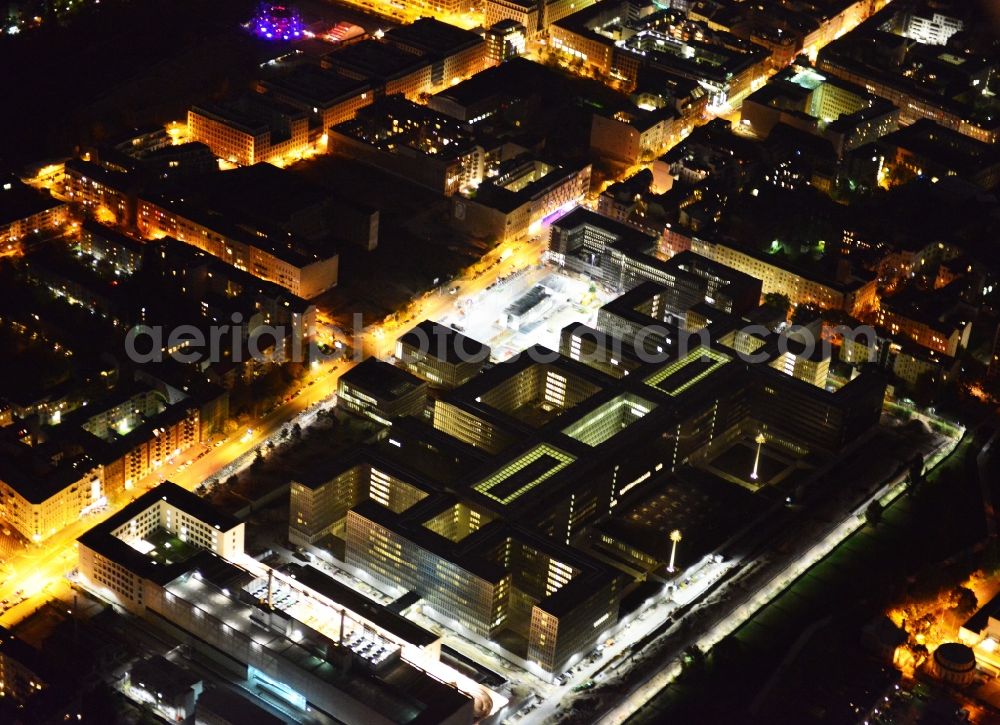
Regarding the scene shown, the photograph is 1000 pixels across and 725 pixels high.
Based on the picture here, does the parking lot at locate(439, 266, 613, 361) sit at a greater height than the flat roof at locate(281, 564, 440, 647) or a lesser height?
lesser

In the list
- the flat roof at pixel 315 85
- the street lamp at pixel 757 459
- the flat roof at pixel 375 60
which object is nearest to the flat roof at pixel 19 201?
the flat roof at pixel 315 85

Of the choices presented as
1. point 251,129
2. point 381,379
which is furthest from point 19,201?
point 381,379

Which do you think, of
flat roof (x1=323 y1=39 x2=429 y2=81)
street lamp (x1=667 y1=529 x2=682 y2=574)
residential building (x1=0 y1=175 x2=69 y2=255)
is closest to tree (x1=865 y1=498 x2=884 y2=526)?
street lamp (x1=667 y1=529 x2=682 y2=574)

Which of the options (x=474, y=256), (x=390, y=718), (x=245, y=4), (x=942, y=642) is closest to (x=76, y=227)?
(x=474, y=256)

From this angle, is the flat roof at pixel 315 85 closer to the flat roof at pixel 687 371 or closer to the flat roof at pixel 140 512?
the flat roof at pixel 687 371

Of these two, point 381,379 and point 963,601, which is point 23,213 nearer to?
point 381,379

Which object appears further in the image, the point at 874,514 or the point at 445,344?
the point at 445,344

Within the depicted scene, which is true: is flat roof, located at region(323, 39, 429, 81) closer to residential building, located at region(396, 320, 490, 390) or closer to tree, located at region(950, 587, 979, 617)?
residential building, located at region(396, 320, 490, 390)

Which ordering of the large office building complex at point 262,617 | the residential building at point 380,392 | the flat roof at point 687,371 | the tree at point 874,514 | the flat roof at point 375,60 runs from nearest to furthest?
1. the large office building complex at point 262,617
2. the tree at point 874,514
3. the residential building at point 380,392
4. the flat roof at point 687,371
5. the flat roof at point 375,60
